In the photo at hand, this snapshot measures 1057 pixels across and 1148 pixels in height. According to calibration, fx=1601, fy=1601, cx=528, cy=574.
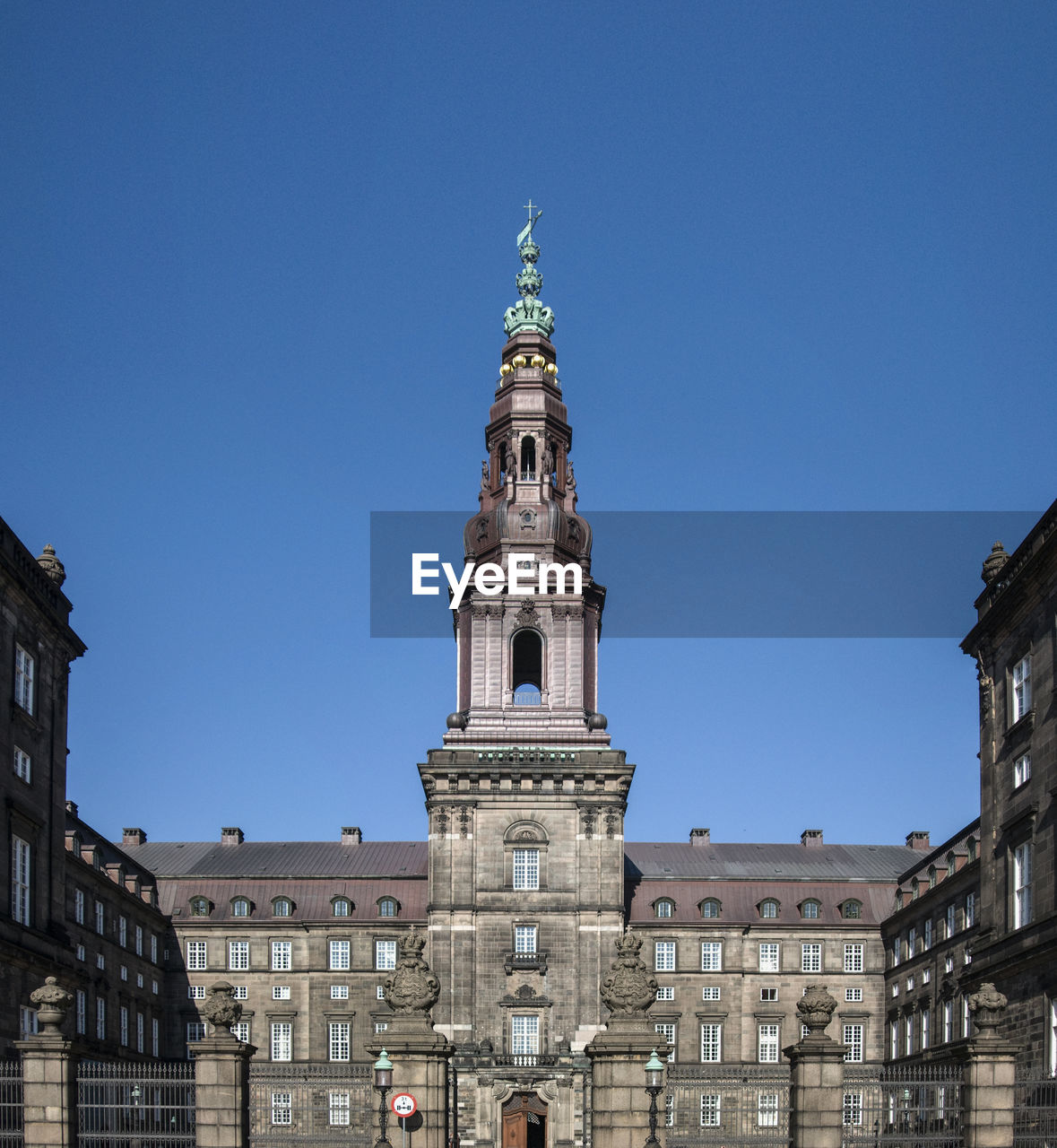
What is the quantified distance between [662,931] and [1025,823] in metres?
48.9

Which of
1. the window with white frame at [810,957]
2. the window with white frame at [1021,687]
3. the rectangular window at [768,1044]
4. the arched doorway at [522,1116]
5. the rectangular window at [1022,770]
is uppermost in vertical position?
the window with white frame at [1021,687]

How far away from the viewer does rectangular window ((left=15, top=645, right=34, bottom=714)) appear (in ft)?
170

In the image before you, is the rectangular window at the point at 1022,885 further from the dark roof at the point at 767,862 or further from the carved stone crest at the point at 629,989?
the dark roof at the point at 767,862

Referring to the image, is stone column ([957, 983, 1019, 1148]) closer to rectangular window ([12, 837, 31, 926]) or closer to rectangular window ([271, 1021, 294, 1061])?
rectangular window ([12, 837, 31, 926])

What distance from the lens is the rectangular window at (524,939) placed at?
85.2 meters

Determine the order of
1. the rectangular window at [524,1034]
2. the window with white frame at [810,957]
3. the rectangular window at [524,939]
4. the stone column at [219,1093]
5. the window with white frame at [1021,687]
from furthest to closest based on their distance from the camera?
the window with white frame at [810,957] < the rectangular window at [524,939] < the rectangular window at [524,1034] < the window with white frame at [1021,687] < the stone column at [219,1093]

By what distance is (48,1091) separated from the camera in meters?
35.8

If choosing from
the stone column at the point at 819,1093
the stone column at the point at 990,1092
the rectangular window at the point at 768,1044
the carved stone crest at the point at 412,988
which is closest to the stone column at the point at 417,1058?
the carved stone crest at the point at 412,988

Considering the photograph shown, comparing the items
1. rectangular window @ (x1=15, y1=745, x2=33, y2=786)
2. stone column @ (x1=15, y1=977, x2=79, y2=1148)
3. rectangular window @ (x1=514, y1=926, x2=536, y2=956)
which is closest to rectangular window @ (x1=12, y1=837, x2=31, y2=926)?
rectangular window @ (x1=15, y1=745, x2=33, y2=786)

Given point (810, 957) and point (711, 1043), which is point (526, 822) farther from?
point (810, 957)

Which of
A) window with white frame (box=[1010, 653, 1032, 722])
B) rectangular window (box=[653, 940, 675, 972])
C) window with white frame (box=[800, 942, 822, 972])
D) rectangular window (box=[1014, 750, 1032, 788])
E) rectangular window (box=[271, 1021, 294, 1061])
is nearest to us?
rectangular window (box=[1014, 750, 1032, 788])

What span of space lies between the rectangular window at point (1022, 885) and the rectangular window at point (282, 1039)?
181ft

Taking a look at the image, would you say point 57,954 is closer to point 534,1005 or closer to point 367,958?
point 534,1005

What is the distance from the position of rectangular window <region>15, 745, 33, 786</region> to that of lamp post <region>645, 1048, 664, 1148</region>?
24.1 m
